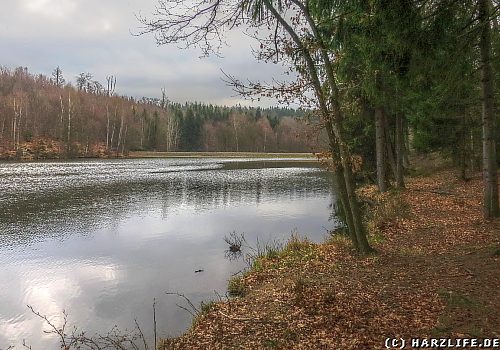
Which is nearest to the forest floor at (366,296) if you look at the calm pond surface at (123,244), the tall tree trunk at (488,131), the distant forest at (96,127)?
the tall tree trunk at (488,131)

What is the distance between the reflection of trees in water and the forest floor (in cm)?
1002

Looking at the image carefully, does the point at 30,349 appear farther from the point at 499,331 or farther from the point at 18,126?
the point at 18,126

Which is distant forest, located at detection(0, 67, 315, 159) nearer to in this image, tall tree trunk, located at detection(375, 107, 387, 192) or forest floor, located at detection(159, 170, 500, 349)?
tall tree trunk, located at detection(375, 107, 387, 192)

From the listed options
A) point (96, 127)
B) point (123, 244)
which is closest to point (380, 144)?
point (123, 244)

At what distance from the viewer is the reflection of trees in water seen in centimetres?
1634

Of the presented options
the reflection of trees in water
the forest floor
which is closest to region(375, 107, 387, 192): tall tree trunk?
the reflection of trees in water

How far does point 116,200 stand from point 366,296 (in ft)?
63.7

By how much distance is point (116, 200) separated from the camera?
2308 cm

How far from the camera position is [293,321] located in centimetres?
573

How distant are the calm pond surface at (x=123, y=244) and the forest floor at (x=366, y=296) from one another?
50.1 inches

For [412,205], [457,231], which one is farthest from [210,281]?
[412,205]

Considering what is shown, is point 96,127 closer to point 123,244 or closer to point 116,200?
point 116,200

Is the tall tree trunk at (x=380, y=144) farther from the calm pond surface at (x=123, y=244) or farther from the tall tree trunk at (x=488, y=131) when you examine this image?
the tall tree trunk at (x=488, y=131)

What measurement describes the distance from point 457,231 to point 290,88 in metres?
5.73
